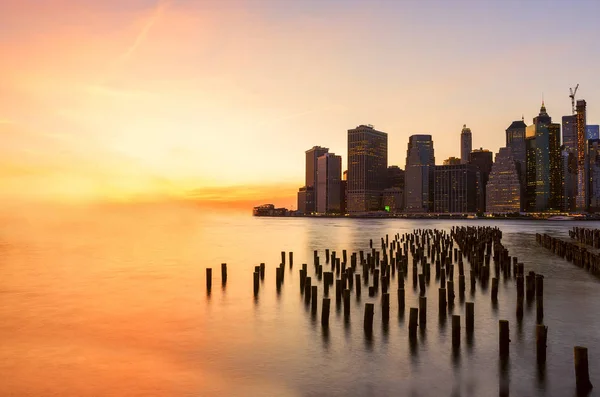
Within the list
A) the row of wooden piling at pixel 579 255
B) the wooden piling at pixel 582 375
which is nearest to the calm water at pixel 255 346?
the wooden piling at pixel 582 375

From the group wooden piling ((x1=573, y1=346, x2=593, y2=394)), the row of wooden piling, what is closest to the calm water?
wooden piling ((x1=573, y1=346, x2=593, y2=394))

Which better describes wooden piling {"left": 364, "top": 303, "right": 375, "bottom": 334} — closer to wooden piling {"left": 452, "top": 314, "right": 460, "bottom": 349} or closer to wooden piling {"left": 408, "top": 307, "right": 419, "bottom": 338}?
wooden piling {"left": 408, "top": 307, "right": 419, "bottom": 338}

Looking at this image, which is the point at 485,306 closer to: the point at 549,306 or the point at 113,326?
the point at 549,306

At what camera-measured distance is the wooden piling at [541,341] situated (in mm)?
13866

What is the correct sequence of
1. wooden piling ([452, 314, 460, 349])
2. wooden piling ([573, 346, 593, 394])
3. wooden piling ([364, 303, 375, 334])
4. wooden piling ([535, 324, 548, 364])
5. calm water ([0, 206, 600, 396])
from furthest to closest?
1. wooden piling ([364, 303, 375, 334])
2. wooden piling ([452, 314, 460, 349])
3. wooden piling ([535, 324, 548, 364])
4. calm water ([0, 206, 600, 396])
5. wooden piling ([573, 346, 593, 394])

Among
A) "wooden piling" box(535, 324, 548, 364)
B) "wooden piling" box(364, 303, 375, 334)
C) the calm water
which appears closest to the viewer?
the calm water

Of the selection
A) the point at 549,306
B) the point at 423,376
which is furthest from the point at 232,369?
the point at 549,306

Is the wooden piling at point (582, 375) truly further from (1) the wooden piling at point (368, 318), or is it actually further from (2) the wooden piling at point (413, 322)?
(1) the wooden piling at point (368, 318)

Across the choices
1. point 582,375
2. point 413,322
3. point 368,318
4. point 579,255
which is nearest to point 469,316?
point 413,322

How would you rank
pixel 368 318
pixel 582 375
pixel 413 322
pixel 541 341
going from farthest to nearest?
pixel 368 318 < pixel 413 322 < pixel 541 341 < pixel 582 375

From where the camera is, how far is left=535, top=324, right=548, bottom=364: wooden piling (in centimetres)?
1387

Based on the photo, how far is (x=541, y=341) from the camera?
45.9 feet

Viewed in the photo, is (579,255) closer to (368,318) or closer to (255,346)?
(368,318)

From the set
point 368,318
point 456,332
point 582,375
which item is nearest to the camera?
point 582,375
